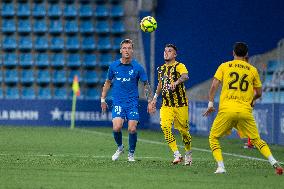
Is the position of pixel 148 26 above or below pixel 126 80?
above

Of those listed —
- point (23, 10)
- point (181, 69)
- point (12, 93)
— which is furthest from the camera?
point (23, 10)

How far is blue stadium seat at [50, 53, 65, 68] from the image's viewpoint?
130 feet

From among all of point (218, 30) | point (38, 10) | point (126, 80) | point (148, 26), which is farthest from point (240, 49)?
point (38, 10)

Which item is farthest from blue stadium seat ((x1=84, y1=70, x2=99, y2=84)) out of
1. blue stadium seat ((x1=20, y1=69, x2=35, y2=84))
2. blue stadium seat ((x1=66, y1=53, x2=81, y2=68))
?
blue stadium seat ((x1=20, y1=69, x2=35, y2=84))

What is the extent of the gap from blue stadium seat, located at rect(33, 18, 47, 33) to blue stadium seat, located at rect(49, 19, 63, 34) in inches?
10.6

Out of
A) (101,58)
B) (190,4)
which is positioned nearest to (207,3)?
(190,4)

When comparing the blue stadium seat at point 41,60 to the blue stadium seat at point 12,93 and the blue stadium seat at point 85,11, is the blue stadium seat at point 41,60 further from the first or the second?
the blue stadium seat at point 85,11

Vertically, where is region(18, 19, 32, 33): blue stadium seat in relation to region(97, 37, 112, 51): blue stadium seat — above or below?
above

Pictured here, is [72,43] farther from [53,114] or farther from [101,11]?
[53,114]

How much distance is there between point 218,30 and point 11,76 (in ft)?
31.4

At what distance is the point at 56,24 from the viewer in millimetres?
40281

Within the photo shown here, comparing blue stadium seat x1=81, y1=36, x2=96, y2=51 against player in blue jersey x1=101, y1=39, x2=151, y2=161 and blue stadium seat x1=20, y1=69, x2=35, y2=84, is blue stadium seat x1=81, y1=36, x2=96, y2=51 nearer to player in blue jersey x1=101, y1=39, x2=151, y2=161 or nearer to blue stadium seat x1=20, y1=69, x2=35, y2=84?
blue stadium seat x1=20, y1=69, x2=35, y2=84

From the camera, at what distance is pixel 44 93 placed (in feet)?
129

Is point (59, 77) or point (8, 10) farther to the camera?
point (8, 10)
